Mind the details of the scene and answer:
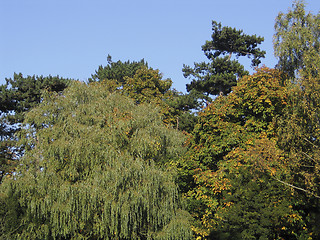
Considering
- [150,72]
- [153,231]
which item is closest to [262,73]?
[153,231]

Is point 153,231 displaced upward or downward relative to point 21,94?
downward

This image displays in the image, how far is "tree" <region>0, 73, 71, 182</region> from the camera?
1531 inches

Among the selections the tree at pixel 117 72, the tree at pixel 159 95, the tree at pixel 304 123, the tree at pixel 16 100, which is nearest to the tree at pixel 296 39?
the tree at pixel 304 123

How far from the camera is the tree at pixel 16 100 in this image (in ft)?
128

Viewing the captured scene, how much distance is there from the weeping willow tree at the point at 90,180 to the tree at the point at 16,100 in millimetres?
14774

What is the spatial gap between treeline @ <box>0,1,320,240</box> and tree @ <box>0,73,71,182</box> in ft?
47.8

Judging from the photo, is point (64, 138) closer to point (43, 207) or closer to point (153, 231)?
point (43, 207)

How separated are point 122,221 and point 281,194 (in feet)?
31.5

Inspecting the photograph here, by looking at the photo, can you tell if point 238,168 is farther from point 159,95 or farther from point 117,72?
point 117,72

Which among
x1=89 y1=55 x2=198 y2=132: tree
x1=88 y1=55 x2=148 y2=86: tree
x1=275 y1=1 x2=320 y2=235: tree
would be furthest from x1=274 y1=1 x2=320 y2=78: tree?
x1=88 y1=55 x2=148 y2=86: tree

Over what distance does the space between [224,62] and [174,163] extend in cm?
1788

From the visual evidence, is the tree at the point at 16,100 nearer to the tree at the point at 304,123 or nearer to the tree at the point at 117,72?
the tree at the point at 117,72

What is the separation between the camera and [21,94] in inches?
1583

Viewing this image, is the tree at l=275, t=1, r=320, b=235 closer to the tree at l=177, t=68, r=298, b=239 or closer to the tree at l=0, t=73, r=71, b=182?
the tree at l=177, t=68, r=298, b=239
